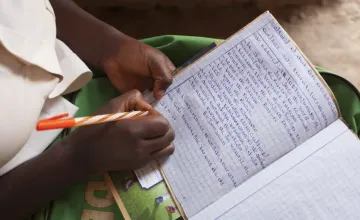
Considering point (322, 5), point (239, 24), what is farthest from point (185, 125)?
point (322, 5)

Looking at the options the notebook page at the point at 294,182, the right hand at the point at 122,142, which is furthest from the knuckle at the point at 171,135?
the notebook page at the point at 294,182

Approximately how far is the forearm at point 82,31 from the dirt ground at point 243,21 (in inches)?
18.7

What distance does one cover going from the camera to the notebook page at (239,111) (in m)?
0.56

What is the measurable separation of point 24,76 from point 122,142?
0.16m

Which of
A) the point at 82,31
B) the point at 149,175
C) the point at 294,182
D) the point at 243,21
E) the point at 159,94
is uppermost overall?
the point at 243,21

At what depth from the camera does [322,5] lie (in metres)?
1.18

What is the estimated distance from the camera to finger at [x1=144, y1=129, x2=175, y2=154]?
57 cm

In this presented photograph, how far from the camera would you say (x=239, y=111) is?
58 cm

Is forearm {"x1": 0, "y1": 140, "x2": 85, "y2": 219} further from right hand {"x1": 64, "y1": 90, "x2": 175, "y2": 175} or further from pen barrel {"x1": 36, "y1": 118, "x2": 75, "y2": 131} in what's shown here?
pen barrel {"x1": 36, "y1": 118, "x2": 75, "y2": 131}

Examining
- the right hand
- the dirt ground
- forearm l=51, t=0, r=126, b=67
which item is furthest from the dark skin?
the dirt ground

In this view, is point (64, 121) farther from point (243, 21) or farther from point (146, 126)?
point (243, 21)

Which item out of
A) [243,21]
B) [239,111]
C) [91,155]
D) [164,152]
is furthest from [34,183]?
[243,21]

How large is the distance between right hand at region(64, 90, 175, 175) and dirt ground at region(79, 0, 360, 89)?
0.61 m

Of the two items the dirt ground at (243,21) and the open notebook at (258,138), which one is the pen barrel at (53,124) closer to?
the open notebook at (258,138)
